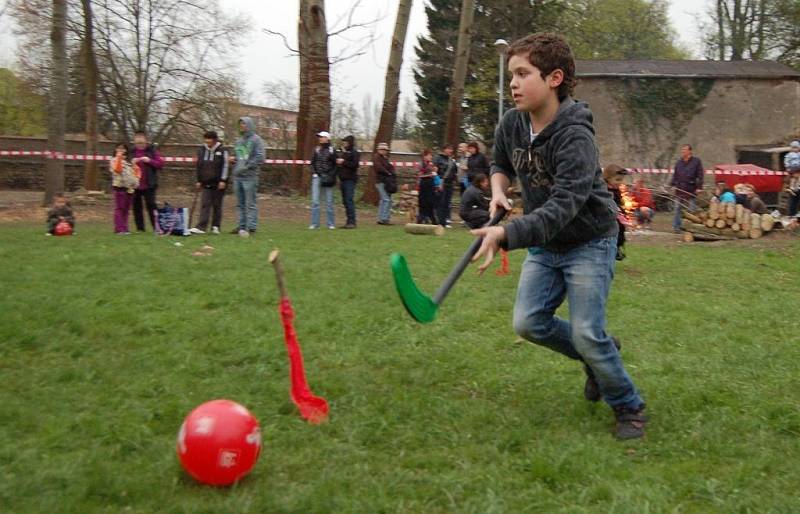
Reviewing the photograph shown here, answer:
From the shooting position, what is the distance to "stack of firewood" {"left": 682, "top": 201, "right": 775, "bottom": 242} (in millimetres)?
16219

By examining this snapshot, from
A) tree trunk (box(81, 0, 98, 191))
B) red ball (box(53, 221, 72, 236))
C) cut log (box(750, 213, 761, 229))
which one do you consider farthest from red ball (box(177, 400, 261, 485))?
tree trunk (box(81, 0, 98, 191))

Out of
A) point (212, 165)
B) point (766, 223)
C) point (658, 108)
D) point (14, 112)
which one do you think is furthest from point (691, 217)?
point (14, 112)

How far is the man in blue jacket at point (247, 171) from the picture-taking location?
44.5ft

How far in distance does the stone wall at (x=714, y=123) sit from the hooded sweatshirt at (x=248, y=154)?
17.2 m

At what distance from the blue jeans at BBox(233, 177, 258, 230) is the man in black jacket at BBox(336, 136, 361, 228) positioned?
238cm

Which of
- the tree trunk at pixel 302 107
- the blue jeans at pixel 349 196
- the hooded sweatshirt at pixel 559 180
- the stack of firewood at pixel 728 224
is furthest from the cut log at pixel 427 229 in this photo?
the hooded sweatshirt at pixel 559 180

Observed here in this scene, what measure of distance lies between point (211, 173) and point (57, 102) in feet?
22.9

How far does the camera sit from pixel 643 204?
68.0 feet

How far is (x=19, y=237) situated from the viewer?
40.8 feet

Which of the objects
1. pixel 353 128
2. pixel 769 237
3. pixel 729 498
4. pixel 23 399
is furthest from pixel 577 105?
pixel 353 128

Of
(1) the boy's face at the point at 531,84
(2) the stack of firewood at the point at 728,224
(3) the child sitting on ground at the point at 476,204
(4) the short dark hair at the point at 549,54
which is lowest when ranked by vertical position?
(2) the stack of firewood at the point at 728,224

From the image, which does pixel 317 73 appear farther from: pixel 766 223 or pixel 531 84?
pixel 531 84

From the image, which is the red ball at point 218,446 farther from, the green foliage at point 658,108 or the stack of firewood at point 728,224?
the green foliage at point 658,108

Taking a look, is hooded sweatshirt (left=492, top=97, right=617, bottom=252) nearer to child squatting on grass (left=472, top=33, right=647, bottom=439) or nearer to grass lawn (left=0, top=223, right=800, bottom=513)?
child squatting on grass (left=472, top=33, right=647, bottom=439)
